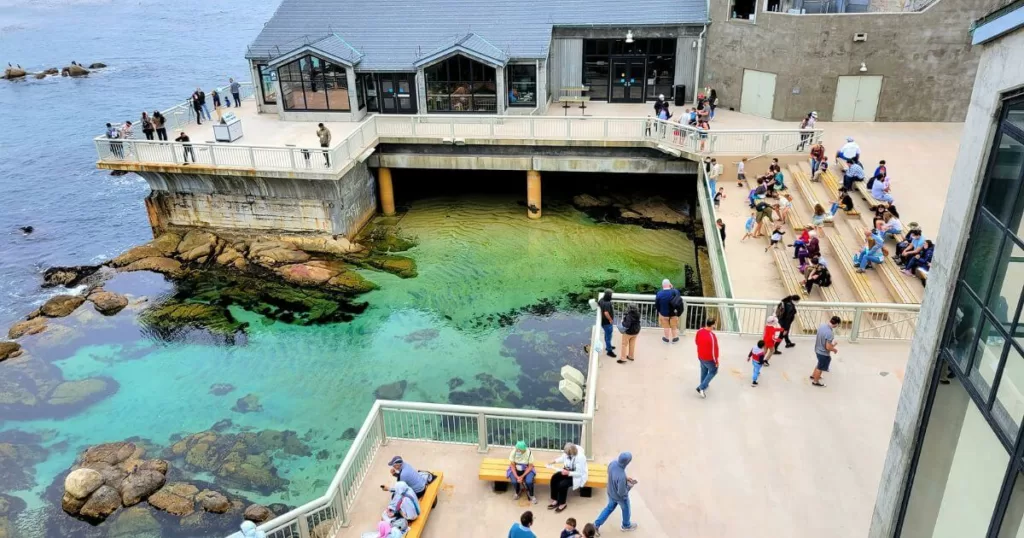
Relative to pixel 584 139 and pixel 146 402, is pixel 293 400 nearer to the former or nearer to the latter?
pixel 146 402

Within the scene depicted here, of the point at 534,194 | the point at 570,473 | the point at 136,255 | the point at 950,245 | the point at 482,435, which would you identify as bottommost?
the point at 136,255

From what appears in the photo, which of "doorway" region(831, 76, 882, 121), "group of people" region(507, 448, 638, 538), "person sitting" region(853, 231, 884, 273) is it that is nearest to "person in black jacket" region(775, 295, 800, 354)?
"person sitting" region(853, 231, 884, 273)

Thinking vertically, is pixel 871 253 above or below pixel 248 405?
above

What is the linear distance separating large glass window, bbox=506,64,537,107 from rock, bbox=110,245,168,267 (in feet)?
51.2

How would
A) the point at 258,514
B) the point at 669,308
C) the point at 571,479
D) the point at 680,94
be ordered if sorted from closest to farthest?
the point at 571,479
the point at 669,308
the point at 258,514
the point at 680,94

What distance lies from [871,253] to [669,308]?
6600mm

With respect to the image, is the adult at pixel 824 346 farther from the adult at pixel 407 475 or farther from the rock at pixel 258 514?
the rock at pixel 258 514

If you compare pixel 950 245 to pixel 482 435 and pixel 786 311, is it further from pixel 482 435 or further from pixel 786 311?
pixel 482 435

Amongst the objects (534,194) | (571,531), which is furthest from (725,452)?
(534,194)

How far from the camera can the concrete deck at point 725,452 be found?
36.6 feet

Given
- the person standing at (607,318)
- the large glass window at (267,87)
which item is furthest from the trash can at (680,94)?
the person standing at (607,318)

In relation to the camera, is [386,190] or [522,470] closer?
[522,470]

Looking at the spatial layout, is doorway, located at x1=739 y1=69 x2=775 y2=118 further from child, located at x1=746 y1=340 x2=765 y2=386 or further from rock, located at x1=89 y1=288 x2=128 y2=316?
rock, located at x1=89 y1=288 x2=128 y2=316

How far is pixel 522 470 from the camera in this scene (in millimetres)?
11406
